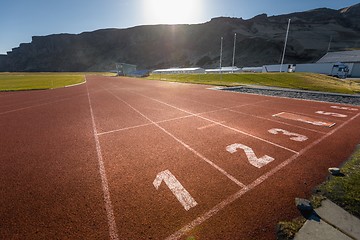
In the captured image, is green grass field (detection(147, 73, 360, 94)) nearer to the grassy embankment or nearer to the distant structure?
the grassy embankment

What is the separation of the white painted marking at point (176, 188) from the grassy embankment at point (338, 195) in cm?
163

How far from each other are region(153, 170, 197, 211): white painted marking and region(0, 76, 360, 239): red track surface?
10cm

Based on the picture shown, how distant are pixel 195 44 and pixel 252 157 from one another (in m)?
139

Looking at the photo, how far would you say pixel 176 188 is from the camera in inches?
160

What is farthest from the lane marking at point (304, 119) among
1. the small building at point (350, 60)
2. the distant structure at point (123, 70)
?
the distant structure at point (123, 70)

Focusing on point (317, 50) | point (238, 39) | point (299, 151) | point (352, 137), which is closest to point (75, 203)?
point (299, 151)

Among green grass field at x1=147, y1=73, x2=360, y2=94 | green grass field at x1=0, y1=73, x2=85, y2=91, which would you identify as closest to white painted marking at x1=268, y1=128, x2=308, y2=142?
green grass field at x1=147, y1=73, x2=360, y2=94

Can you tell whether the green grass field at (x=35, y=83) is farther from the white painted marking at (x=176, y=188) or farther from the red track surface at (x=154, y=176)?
the white painted marking at (x=176, y=188)

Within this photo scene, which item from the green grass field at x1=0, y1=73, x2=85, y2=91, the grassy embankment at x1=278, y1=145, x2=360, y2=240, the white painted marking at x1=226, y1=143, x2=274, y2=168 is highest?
the grassy embankment at x1=278, y1=145, x2=360, y2=240

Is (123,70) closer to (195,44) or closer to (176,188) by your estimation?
(195,44)

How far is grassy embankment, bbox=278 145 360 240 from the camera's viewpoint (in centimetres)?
295

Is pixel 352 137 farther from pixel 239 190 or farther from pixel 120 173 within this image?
pixel 120 173

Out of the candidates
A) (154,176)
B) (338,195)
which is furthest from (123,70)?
(338,195)

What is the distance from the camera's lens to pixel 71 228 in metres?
3.07
